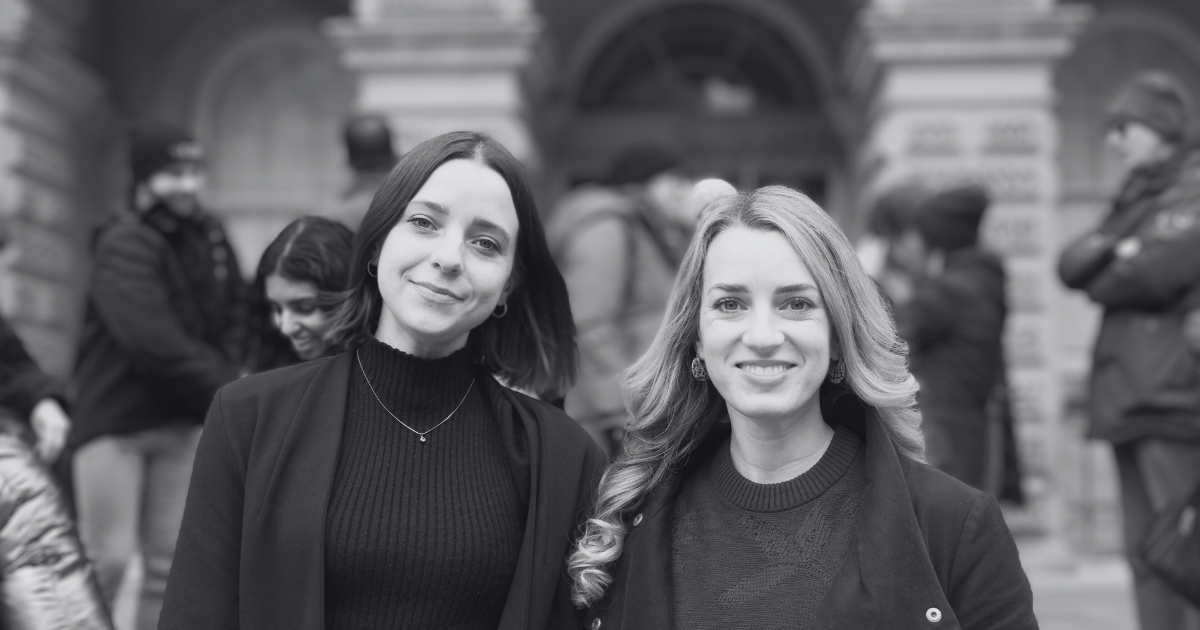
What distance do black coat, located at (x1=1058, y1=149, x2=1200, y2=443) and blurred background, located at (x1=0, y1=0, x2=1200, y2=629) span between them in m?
2.00

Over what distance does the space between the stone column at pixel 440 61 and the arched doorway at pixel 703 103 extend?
8.43 feet

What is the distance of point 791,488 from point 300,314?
1436 mm

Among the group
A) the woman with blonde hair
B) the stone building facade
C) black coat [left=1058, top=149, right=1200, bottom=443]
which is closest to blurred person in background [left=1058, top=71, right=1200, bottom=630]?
black coat [left=1058, top=149, right=1200, bottom=443]

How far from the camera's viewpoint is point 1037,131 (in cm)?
805

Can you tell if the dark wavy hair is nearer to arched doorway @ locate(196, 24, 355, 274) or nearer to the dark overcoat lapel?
the dark overcoat lapel

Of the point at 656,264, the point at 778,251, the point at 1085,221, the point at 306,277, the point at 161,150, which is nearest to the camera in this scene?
the point at 778,251

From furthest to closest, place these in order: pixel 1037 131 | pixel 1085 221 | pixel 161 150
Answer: pixel 1085 221 < pixel 1037 131 < pixel 161 150

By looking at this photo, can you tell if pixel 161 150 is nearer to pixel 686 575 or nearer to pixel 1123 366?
pixel 686 575

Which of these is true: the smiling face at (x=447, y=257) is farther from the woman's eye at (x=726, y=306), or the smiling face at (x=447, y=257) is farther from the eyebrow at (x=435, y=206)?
the woman's eye at (x=726, y=306)

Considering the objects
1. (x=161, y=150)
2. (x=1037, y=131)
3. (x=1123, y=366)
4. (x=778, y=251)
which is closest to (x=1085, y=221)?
(x=1037, y=131)

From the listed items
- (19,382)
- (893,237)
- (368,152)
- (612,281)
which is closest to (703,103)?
(893,237)

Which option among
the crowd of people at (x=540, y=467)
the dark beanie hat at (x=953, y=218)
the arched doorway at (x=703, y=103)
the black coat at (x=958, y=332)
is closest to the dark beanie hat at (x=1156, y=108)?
the dark beanie hat at (x=953, y=218)

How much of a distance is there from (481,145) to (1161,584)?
127 inches

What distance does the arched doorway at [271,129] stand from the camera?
424 inches
